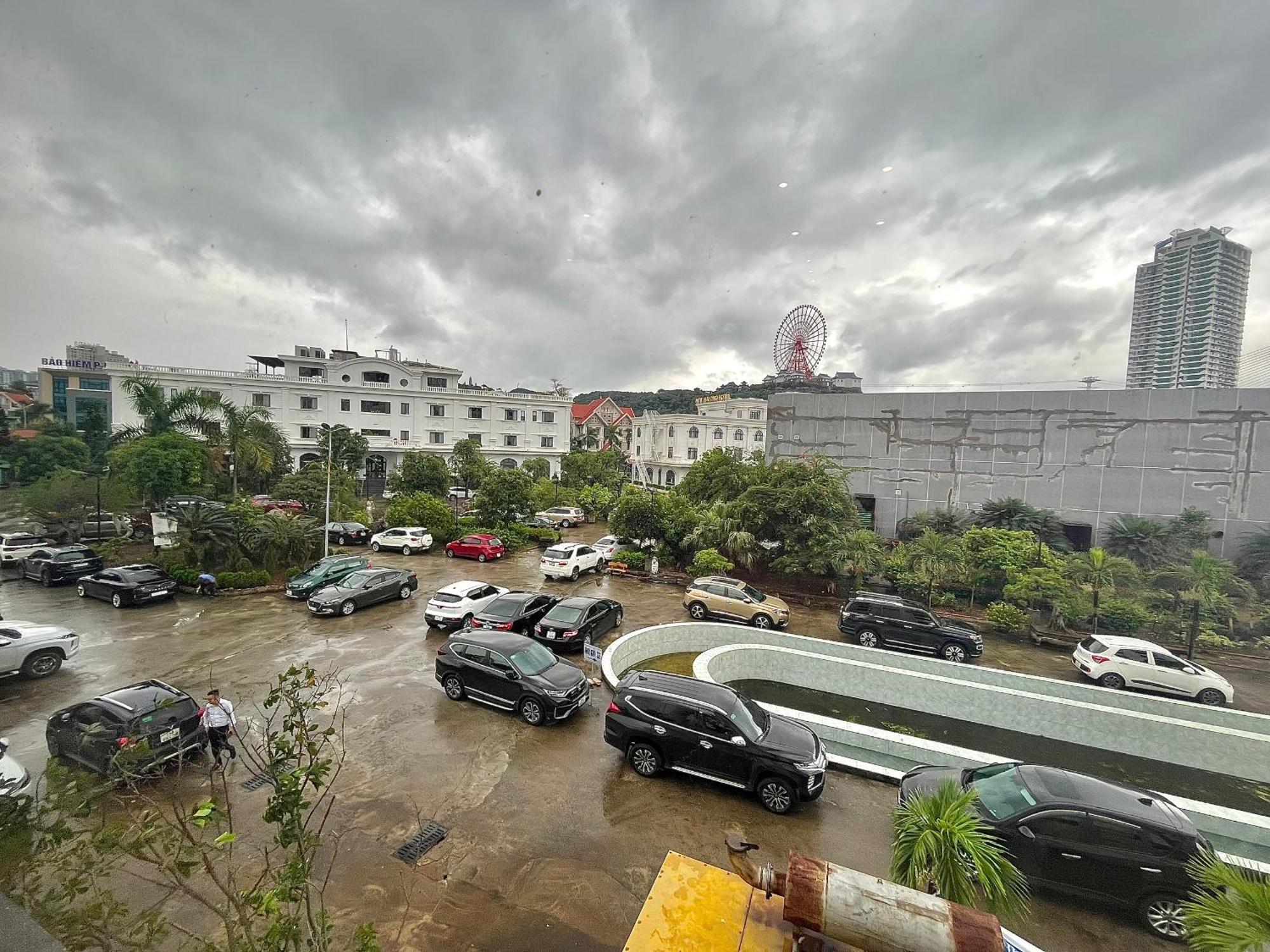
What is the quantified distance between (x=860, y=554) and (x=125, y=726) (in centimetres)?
1934

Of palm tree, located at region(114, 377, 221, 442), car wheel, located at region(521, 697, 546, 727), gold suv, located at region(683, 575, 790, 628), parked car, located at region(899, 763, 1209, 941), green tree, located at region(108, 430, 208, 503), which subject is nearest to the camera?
parked car, located at region(899, 763, 1209, 941)

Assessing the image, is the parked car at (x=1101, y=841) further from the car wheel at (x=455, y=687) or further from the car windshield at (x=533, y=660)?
the car wheel at (x=455, y=687)

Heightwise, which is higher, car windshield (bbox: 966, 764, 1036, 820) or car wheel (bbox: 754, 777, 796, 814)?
car windshield (bbox: 966, 764, 1036, 820)

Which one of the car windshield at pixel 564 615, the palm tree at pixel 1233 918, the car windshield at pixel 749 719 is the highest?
the palm tree at pixel 1233 918

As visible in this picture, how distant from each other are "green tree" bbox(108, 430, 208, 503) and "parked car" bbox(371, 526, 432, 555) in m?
8.31

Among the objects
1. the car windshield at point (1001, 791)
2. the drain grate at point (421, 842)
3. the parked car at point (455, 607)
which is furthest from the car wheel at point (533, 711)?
the car windshield at point (1001, 791)

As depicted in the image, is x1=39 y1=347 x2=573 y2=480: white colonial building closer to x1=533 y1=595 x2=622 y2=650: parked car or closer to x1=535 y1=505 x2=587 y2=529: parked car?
x1=535 y1=505 x2=587 y2=529: parked car

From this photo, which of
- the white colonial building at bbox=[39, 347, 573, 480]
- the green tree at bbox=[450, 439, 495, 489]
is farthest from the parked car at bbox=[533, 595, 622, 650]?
the white colonial building at bbox=[39, 347, 573, 480]

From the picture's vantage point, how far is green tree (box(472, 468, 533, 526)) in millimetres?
27438

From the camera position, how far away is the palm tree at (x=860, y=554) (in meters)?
19.2

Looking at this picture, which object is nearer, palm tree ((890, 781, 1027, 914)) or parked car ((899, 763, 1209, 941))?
palm tree ((890, 781, 1027, 914))

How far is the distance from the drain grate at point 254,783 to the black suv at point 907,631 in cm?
1405

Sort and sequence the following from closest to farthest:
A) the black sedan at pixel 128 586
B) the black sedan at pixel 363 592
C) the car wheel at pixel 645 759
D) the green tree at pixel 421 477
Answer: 1. the car wheel at pixel 645 759
2. the black sedan at pixel 363 592
3. the black sedan at pixel 128 586
4. the green tree at pixel 421 477

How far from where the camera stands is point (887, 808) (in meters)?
7.72
